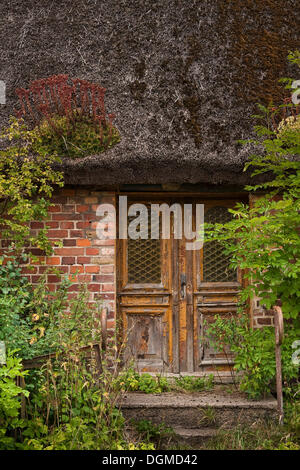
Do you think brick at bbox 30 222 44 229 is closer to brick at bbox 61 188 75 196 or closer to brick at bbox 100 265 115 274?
brick at bbox 61 188 75 196

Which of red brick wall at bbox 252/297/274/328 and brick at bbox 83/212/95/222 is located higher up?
brick at bbox 83/212/95/222

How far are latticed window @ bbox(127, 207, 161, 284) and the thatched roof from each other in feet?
2.49

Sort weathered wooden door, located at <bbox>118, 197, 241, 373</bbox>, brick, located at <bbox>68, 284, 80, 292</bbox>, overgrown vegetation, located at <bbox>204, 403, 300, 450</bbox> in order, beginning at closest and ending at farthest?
overgrown vegetation, located at <bbox>204, 403, 300, 450</bbox>
brick, located at <bbox>68, 284, 80, 292</bbox>
weathered wooden door, located at <bbox>118, 197, 241, 373</bbox>

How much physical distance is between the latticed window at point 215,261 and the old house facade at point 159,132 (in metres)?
0.01

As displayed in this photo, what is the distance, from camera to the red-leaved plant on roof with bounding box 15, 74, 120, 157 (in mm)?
3986

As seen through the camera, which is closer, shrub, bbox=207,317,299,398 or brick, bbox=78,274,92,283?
shrub, bbox=207,317,299,398

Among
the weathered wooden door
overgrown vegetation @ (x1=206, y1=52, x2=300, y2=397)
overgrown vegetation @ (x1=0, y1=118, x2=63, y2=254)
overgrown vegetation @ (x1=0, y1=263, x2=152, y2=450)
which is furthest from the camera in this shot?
the weathered wooden door

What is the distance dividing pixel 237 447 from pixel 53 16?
4.37 metres

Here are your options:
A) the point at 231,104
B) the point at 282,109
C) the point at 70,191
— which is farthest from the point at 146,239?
the point at 282,109

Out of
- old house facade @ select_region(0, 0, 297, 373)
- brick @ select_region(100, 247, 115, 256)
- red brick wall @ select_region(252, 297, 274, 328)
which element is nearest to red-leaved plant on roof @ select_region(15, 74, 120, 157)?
old house facade @ select_region(0, 0, 297, 373)

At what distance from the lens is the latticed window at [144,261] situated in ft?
14.8

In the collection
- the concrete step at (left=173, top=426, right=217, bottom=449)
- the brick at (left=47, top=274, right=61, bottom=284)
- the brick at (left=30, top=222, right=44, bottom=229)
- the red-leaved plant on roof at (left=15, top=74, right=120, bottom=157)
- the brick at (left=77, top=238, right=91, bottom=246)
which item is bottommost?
the concrete step at (left=173, top=426, right=217, bottom=449)

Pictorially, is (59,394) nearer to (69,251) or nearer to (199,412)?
(199,412)

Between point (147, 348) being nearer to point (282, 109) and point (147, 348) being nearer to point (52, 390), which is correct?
point (52, 390)
